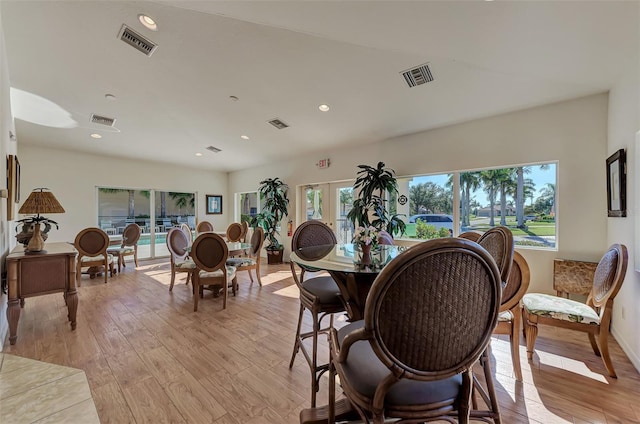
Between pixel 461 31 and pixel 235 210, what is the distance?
23.7ft

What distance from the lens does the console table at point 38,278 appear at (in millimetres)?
2512

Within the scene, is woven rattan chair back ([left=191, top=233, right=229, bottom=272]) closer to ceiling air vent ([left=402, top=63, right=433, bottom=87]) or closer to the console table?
the console table

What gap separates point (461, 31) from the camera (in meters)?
2.08

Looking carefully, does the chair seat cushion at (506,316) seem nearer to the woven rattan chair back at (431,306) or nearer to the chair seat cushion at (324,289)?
the chair seat cushion at (324,289)

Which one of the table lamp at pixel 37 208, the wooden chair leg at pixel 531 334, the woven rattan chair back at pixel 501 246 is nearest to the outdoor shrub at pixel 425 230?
the wooden chair leg at pixel 531 334

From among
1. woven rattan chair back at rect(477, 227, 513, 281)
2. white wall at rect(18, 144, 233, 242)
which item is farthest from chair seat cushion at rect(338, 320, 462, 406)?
white wall at rect(18, 144, 233, 242)

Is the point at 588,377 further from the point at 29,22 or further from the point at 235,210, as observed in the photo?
the point at 235,210

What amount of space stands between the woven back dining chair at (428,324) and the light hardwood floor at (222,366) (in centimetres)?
107

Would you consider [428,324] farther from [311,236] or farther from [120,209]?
[120,209]

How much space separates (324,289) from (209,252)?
6.88 feet

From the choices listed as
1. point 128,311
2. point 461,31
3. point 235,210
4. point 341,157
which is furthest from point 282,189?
point 461,31

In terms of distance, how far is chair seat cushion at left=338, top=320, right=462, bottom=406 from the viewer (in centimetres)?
90

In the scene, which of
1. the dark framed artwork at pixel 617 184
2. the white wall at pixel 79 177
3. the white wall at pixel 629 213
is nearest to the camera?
the white wall at pixel 629 213

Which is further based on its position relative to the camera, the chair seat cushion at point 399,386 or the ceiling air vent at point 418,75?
the ceiling air vent at point 418,75
